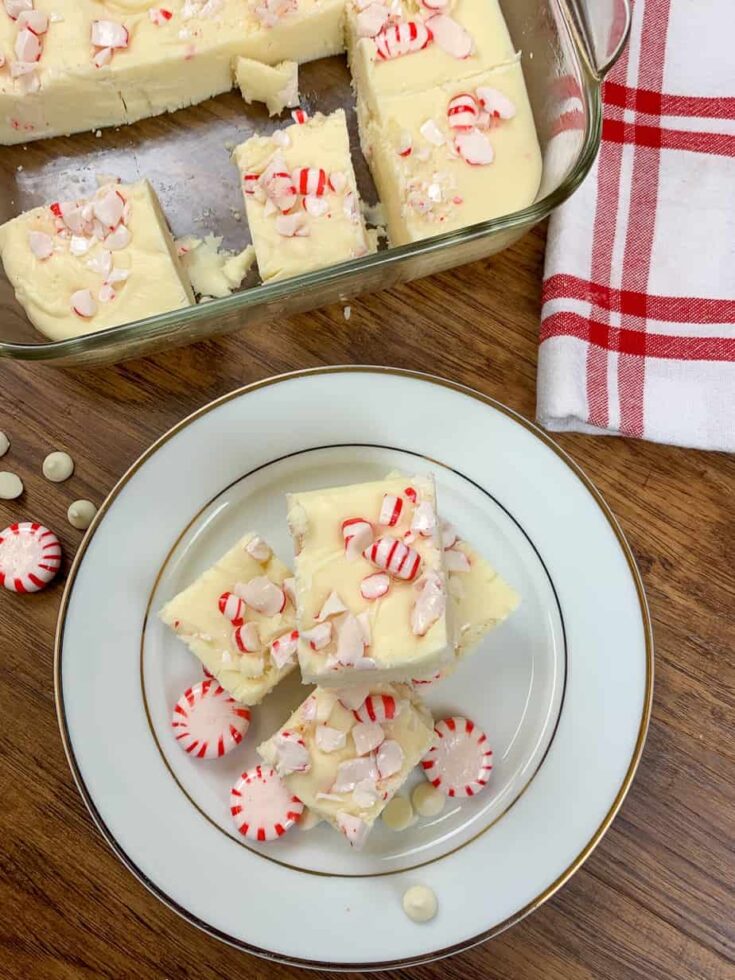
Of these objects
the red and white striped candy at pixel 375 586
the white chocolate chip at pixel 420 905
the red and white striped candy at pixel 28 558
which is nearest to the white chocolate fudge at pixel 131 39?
the red and white striped candy at pixel 28 558

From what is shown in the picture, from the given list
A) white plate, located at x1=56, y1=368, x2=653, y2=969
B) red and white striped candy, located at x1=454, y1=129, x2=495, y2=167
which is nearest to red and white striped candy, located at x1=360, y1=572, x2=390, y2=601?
white plate, located at x1=56, y1=368, x2=653, y2=969

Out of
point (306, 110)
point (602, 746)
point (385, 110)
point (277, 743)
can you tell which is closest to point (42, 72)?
point (306, 110)

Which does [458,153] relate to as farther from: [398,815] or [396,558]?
[398,815]

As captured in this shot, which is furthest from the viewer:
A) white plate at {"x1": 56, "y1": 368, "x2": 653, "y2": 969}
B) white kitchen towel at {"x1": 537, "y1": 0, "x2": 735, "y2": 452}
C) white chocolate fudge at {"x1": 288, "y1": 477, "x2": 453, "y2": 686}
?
white kitchen towel at {"x1": 537, "y1": 0, "x2": 735, "y2": 452}

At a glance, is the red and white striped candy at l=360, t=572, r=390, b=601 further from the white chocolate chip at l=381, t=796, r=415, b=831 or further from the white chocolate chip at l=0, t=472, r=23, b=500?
the white chocolate chip at l=0, t=472, r=23, b=500

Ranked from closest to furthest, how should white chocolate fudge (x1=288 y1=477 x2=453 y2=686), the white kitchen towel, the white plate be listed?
white chocolate fudge (x1=288 y1=477 x2=453 y2=686), the white plate, the white kitchen towel

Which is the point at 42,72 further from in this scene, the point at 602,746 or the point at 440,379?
the point at 602,746

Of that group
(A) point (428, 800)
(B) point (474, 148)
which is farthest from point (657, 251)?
(A) point (428, 800)

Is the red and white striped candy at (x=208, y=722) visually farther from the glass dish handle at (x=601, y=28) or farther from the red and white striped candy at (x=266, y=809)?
the glass dish handle at (x=601, y=28)
